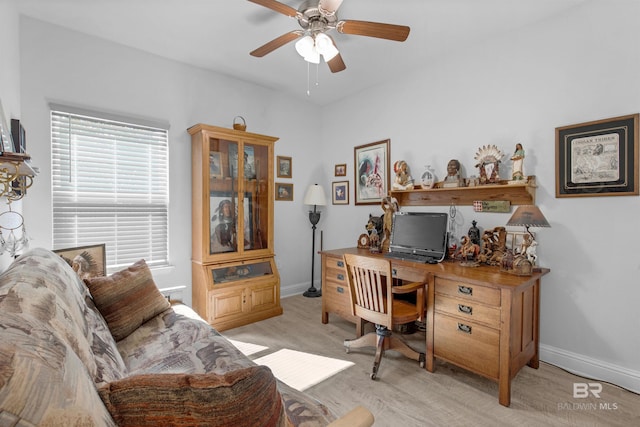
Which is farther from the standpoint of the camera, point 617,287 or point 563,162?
point 563,162

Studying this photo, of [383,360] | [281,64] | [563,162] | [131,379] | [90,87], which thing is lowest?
[383,360]

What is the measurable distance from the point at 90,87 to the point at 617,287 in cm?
449

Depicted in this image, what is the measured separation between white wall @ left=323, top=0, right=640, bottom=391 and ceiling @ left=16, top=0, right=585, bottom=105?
0.24 metres

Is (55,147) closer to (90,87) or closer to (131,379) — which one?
(90,87)

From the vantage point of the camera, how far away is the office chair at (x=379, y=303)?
2.18 m

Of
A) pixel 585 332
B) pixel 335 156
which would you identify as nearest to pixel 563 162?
pixel 585 332

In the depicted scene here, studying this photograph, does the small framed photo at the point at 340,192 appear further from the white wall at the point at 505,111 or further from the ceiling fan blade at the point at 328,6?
the ceiling fan blade at the point at 328,6

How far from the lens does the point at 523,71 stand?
8.21ft

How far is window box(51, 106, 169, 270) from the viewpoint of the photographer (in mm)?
2576

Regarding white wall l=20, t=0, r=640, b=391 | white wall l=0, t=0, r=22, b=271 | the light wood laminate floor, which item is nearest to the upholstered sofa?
white wall l=0, t=0, r=22, b=271

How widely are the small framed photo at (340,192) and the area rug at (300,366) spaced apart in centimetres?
213

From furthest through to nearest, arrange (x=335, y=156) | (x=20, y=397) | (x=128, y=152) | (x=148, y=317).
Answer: (x=335, y=156)
(x=128, y=152)
(x=148, y=317)
(x=20, y=397)

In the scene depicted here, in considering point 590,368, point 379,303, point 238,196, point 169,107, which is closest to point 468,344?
point 379,303

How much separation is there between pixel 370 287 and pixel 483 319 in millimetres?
782
